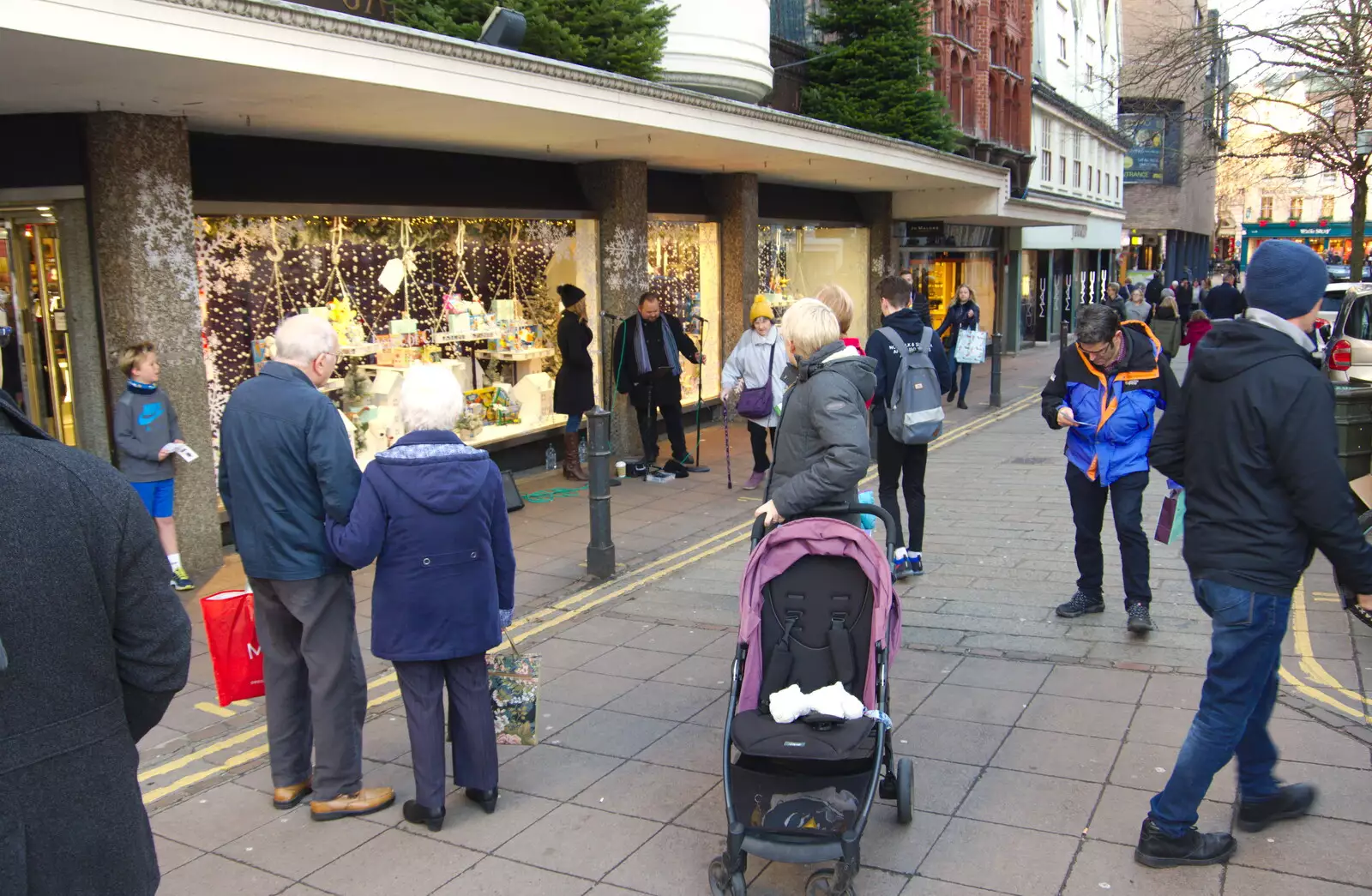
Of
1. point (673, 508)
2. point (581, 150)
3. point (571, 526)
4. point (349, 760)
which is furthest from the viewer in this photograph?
point (581, 150)

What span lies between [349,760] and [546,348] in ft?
26.6

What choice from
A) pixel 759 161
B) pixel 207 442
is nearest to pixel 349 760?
pixel 207 442

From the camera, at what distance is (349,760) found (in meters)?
4.37

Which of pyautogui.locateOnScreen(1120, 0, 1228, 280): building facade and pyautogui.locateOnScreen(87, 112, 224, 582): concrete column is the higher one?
pyautogui.locateOnScreen(1120, 0, 1228, 280): building facade

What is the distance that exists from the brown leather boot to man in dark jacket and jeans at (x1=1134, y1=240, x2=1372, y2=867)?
7877mm

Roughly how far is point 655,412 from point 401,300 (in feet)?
9.09

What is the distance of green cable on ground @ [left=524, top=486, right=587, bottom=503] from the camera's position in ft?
34.3

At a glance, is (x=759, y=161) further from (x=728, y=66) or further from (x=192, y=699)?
(x=192, y=699)

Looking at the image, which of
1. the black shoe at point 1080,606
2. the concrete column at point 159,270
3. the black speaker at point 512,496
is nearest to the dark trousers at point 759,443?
the black speaker at point 512,496

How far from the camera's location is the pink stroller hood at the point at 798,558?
388cm

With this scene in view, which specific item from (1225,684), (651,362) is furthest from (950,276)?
(1225,684)

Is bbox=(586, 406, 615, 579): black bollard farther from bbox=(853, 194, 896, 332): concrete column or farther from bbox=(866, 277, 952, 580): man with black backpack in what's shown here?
bbox=(853, 194, 896, 332): concrete column

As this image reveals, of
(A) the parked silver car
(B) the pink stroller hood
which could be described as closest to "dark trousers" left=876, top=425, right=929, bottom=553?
(B) the pink stroller hood

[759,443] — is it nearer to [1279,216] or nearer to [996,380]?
[996,380]
